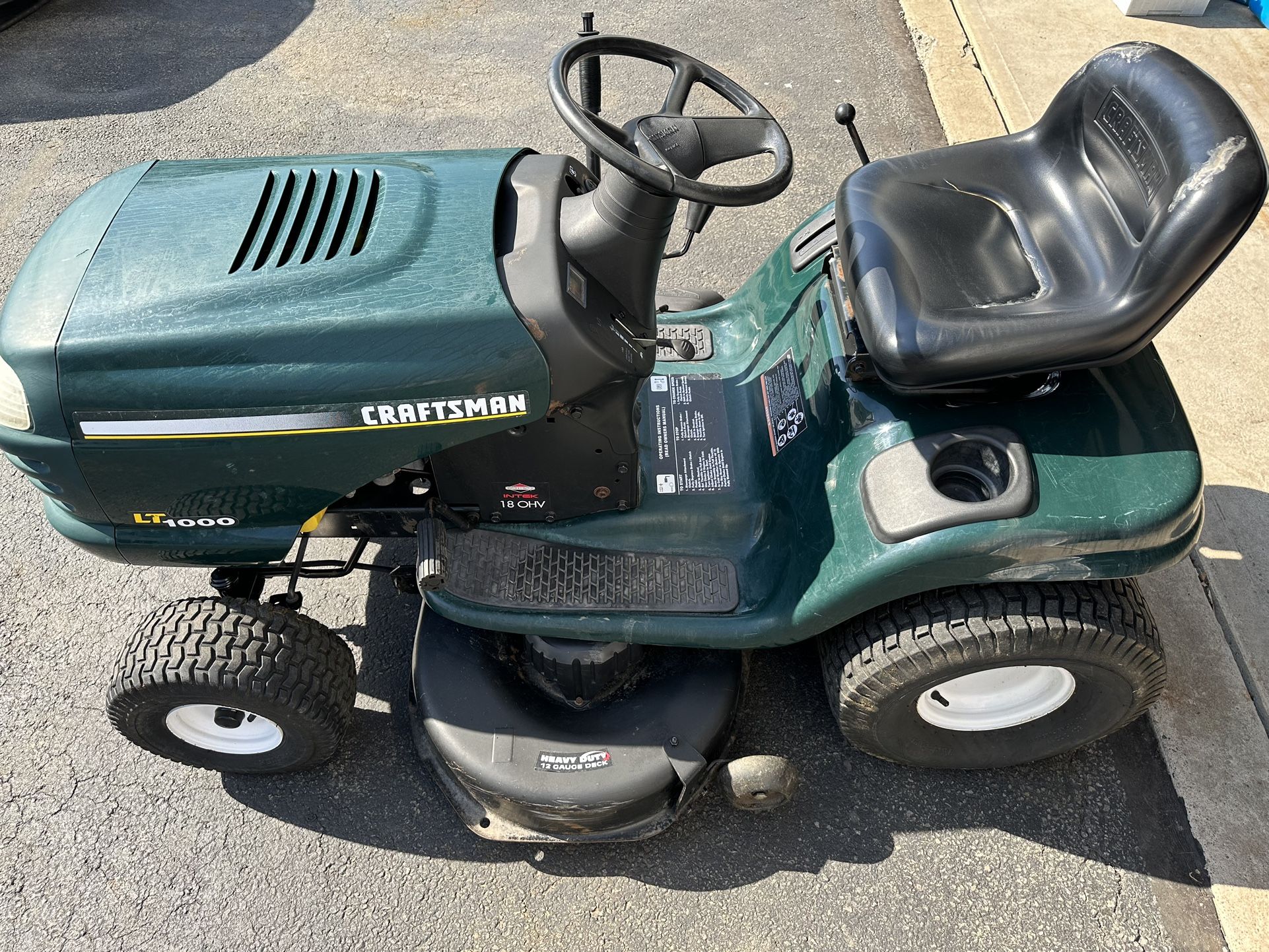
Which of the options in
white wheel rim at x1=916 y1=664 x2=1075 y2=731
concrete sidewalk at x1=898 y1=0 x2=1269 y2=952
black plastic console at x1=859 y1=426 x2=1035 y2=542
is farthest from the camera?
concrete sidewalk at x1=898 y1=0 x2=1269 y2=952

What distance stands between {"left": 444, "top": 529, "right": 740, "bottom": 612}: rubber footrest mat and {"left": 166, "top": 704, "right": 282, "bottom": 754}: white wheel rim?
58cm

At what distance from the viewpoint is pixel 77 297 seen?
1.75 m

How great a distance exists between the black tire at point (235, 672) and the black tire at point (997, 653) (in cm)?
116

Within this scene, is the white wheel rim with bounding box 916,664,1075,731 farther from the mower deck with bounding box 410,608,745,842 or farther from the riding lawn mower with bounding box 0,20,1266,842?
the mower deck with bounding box 410,608,745,842

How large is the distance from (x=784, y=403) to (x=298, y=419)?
46.4 inches

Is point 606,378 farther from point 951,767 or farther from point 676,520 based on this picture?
point 951,767

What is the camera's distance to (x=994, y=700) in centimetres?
229

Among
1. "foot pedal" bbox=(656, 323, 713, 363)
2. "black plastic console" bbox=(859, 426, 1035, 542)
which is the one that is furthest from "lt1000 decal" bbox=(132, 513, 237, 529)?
"black plastic console" bbox=(859, 426, 1035, 542)

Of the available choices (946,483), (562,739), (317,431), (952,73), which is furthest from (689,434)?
(952,73)

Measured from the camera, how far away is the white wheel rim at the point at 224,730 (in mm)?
2205

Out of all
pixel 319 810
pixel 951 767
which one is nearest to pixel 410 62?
pixel 319 810

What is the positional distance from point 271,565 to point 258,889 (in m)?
0.75

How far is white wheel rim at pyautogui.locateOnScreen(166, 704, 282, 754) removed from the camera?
2205mm

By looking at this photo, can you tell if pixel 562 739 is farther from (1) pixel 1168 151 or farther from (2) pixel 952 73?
(2) pixel 952 73
